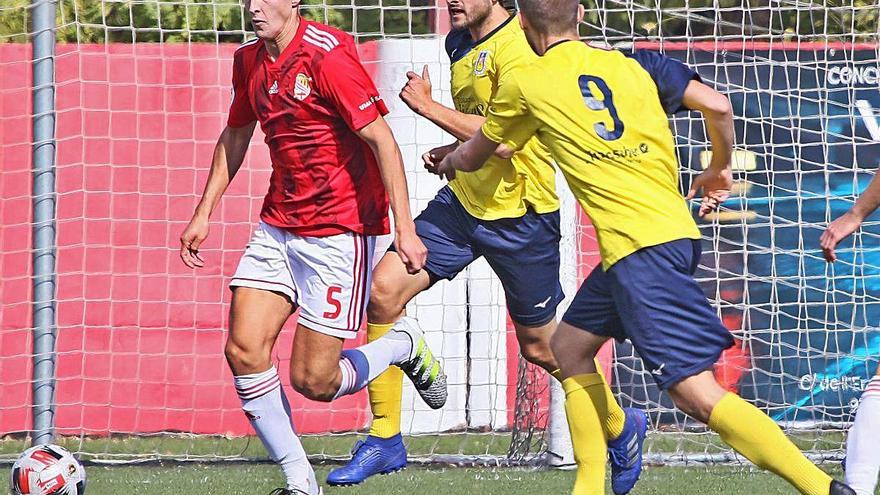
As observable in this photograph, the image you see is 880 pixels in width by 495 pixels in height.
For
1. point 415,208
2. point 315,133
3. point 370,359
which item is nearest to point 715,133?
point 315,133

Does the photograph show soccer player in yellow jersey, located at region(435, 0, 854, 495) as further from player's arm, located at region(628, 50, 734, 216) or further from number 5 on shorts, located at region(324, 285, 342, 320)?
number 5 on shorts, located at region(324, 285, 342, 320)

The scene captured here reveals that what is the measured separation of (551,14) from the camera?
464 cm

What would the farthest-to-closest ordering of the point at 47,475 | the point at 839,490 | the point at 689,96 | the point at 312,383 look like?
the point at 312,383, the point at 47,475, the point at 689,96, the point at 839,490

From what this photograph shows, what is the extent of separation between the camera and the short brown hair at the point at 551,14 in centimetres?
463

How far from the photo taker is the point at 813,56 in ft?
26.5

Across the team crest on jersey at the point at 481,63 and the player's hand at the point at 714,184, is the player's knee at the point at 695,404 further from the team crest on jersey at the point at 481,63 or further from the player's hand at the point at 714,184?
the team crest on jersey at the point at 481,63

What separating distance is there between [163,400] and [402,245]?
3499 mm

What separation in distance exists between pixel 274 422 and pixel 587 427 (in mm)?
1325

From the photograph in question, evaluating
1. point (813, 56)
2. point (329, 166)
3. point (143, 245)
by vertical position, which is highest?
point (813, 56)

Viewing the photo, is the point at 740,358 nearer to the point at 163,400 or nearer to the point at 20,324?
the point at 163,400

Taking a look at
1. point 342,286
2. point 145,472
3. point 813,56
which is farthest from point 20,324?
point 813,56

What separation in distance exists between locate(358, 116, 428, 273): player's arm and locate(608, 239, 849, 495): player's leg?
40.5 inches

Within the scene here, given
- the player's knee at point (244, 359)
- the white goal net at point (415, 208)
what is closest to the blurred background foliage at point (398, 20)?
the white goal net at point (415, 208)

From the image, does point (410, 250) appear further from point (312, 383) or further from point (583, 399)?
point (583, 399)
